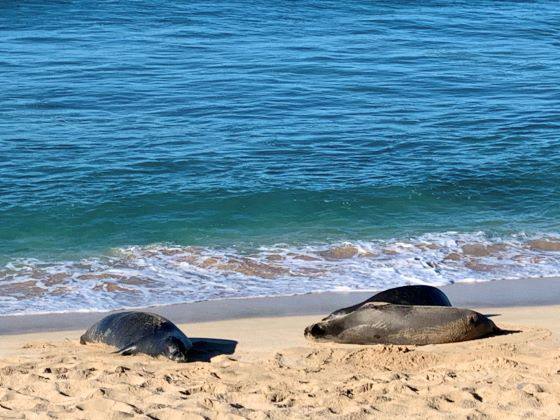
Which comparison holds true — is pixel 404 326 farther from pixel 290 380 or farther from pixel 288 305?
pixel 288 305

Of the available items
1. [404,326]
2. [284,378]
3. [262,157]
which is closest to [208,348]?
[284,378]

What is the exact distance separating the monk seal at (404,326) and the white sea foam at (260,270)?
167 cm

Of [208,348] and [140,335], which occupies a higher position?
[140,335]

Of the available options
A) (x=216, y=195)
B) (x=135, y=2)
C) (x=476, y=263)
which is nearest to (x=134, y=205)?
(x=216, y=195)

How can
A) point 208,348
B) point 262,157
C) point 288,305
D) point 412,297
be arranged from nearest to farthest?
1. point 208,348
2. point 412,297
3. point 288,305
4. point 262,157

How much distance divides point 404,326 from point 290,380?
136cm

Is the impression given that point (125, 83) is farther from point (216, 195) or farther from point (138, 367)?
point (138, 367)

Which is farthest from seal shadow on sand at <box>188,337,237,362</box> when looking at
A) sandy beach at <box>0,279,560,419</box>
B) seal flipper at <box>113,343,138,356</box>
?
seal flipper at <box>113,343,138,356</box>

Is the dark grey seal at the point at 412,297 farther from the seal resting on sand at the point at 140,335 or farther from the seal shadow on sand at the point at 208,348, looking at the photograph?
the seal resting on sand at the point at 140,335

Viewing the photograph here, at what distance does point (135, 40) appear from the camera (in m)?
22.3

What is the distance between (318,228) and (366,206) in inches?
40.6

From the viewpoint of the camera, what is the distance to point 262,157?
14.9 m

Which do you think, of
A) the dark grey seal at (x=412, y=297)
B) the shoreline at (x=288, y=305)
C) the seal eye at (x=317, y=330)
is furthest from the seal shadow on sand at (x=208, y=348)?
the dark grey seal at (x=412, y=297)

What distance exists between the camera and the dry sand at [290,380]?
6.63 metres
